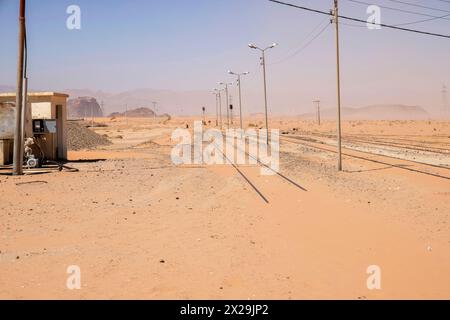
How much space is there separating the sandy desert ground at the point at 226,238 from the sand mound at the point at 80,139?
22.2 m

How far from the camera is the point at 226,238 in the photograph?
30.4ft

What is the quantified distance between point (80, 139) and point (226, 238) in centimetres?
3480

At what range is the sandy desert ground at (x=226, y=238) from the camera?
659 centimetres

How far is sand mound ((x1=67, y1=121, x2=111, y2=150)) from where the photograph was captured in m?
39.3

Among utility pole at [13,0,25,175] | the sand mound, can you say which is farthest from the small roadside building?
the sand mound

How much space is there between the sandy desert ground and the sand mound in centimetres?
2222

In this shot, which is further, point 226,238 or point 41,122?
point 41,122

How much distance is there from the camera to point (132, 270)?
24.0 feet
